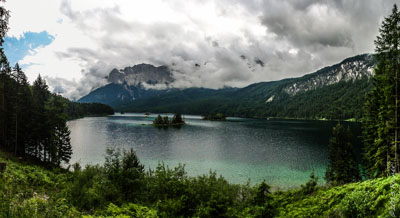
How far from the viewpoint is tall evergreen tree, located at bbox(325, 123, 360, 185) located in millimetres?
36844

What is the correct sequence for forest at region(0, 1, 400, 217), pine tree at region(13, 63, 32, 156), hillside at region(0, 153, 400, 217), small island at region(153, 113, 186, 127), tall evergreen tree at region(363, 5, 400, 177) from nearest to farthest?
hillside at region(0, 153, 400, 217)
forest at region(0, 1, 400, 217)
tall evergreen tree at region(363, 5, 400, 177)
pine tree at region(13, 63, 32, 156)
small island at region(153, 113, 186, 127)

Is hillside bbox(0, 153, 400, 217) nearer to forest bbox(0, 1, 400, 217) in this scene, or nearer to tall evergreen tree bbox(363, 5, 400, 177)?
forest bbox(0, 1, 400, 217)

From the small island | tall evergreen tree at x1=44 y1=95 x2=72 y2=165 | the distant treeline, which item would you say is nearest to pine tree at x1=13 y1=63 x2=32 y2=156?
the distant treeline

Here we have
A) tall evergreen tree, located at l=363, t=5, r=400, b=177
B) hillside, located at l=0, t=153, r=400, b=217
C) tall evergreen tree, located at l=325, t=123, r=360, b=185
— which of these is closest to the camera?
hillside, located at l=0, t=153, r=400, b=217

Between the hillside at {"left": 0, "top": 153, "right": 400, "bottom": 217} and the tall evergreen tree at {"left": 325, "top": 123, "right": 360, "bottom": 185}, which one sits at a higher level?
the hillside at {"left": 0, "top": 153, "right": 400, "bottom": 217}

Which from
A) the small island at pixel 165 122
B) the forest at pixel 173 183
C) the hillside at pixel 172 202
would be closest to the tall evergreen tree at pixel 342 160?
the forest at pixel 173 183

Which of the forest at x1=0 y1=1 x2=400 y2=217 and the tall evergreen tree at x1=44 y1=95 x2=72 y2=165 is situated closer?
the forest at x1=0 y1=1 x2=400 y2=217

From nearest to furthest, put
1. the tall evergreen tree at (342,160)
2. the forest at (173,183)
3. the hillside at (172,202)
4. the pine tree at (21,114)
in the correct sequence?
the hillside at (172,202), the forest at (173,183), the tall evergreen tree at (342,160), the pine tree at (21,114)

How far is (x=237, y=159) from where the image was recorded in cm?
6003

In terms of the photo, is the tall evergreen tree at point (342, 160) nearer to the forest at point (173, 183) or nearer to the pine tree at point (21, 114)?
the forest at point (173, 183)

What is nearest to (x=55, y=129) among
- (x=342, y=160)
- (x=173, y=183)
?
(x=173, y=183)

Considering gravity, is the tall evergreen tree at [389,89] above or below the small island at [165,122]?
above

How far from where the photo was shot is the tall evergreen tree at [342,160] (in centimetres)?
3684

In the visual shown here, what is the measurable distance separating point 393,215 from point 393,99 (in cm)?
2434
